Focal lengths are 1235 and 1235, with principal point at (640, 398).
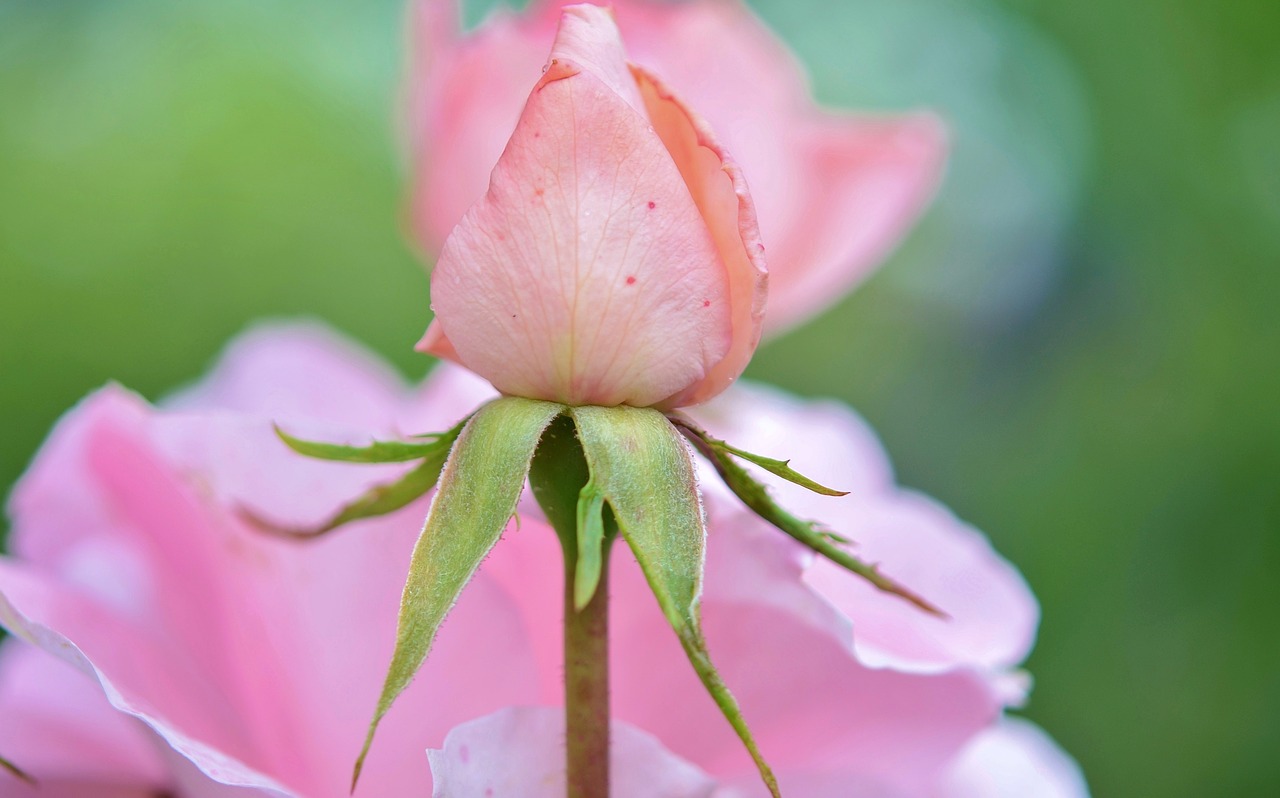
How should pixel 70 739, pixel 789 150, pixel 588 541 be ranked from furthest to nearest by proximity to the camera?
1. pixel 789 150
2. pixel 70 739
3. pixel 588 541

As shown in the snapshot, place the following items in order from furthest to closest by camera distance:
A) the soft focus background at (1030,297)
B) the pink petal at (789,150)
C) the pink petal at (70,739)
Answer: the soft focus background at (1030,297), the pink petal at (789,150), the pink petal at (70,739)

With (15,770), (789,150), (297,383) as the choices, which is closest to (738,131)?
(789,150)

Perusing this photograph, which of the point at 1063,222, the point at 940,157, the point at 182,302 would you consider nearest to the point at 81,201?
the point at 182,302

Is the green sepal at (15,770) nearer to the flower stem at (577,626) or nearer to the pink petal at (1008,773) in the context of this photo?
the flower stem at (577,626)

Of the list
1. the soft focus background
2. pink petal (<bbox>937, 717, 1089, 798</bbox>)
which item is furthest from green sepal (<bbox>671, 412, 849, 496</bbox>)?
the soft focus background

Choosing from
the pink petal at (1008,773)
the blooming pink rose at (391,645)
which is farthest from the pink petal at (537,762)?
the pink petal at (1008,773)

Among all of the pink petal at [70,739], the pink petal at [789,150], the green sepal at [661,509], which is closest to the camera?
the green sepal at [661,509]

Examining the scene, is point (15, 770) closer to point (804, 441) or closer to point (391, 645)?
point (391, 645)
